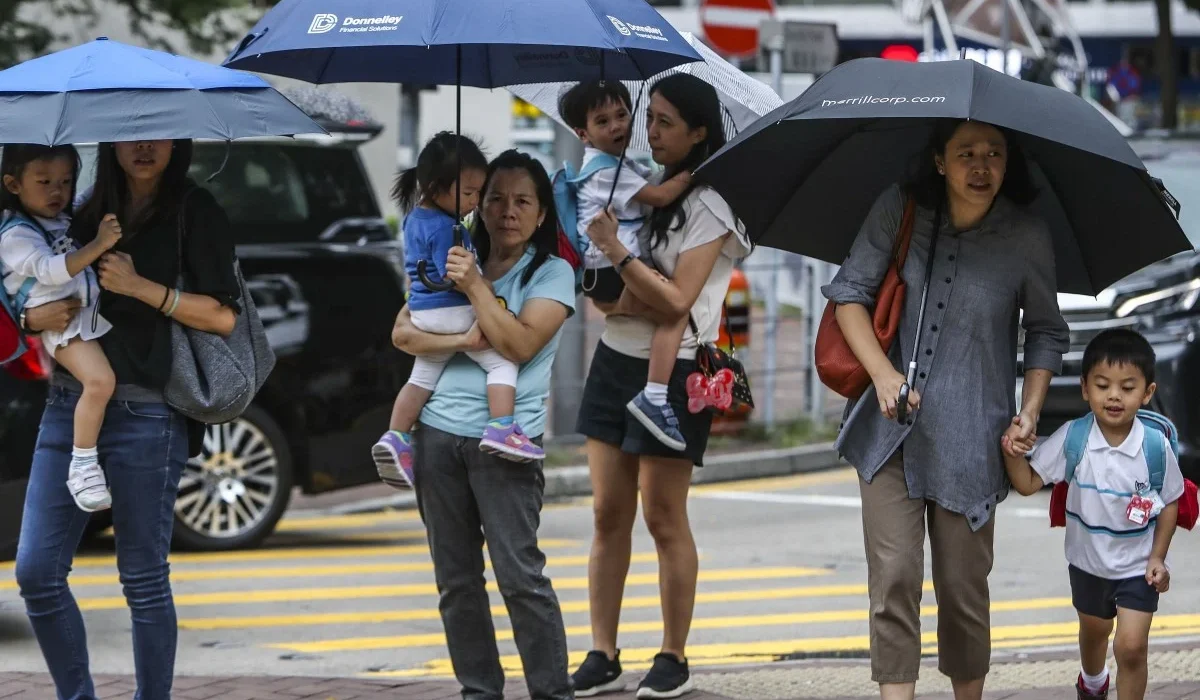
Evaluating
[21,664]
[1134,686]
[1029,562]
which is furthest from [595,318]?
[1134,686]

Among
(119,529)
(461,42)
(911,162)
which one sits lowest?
(119,529)

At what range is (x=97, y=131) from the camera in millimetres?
4492

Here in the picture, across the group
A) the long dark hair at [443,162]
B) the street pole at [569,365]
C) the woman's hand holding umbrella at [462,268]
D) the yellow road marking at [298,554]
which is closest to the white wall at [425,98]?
the street pole at [569,365]

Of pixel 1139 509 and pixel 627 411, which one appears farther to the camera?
pixel 627 411

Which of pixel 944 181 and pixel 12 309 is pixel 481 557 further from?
pixel 944 181

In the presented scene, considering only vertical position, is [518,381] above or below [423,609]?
above

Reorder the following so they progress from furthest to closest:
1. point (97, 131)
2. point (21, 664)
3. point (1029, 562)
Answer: point (1029, 562), point (21, 664), point (97, 131)

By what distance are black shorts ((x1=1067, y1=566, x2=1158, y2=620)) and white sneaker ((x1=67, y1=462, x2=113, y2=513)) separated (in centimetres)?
256

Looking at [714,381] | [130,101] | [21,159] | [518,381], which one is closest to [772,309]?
[714,381]

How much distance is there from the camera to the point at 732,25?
13.3 meters

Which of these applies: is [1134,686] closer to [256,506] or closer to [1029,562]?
[1029,562]

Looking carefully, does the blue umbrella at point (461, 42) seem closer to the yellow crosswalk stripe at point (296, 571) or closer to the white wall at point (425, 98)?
the yellow crosswalk stripe at point (296, 571)

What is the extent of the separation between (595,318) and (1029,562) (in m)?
4.19

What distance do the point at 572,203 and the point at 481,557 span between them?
1.12 meters
